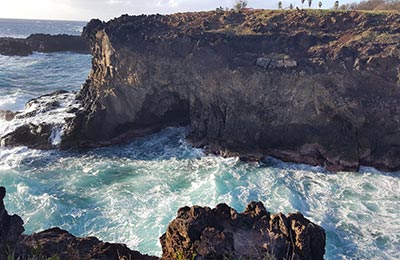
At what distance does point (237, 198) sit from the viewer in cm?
1889

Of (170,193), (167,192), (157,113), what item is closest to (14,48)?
(157,113)

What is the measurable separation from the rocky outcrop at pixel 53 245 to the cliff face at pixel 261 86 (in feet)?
46.3

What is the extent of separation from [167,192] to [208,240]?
34.0ft

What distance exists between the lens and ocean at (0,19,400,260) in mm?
16453

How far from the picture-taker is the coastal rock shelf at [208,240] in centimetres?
972

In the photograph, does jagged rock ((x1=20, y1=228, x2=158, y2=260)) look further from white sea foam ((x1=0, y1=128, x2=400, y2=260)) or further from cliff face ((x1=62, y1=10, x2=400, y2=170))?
cliff face ((x1=62, y1=10, x2=400, y2=170))

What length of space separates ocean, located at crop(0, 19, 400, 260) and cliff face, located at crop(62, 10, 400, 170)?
1.69 metres

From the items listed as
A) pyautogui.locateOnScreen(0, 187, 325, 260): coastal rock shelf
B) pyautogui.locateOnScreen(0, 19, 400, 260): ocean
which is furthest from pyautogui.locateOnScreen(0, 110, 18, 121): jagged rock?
pyautogui.locateOnScreen(0, 187, 325, 260): coastal rock shelf

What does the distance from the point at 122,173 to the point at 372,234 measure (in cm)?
1353

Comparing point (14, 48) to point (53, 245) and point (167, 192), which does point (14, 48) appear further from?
point (53, 245)

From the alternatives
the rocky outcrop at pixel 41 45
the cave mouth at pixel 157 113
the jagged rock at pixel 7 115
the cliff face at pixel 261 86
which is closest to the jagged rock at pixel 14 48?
the rocky outcrop at pixel 41 45

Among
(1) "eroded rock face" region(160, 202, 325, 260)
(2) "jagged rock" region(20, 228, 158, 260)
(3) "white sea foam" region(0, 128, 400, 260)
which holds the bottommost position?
(3) "white sea foam" region(0, 128, 400, 260)

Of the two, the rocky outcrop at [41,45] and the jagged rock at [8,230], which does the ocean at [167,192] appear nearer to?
the jagged rock at [8,230]

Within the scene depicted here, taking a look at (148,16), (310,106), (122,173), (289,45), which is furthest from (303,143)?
(148,16)
